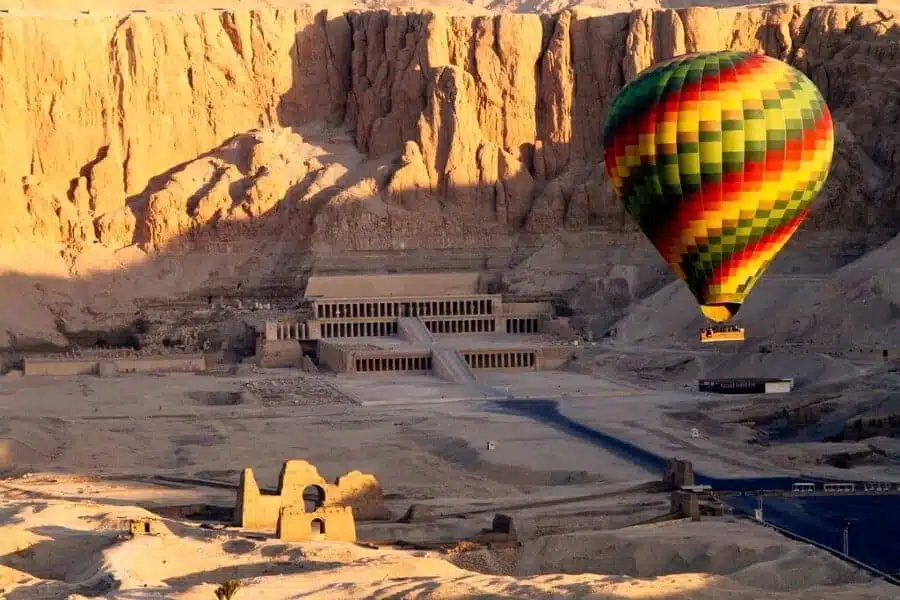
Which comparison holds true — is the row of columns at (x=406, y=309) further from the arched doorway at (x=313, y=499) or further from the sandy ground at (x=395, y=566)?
the sandy ground at (x=395, y=566)

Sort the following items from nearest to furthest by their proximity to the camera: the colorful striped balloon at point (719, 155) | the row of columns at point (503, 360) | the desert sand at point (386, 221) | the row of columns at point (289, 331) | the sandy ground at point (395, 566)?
the sandy ground at point (395, 566), the colorful striped balloon at point (719, 155), the desert sand at point (386, 221), the row of columns at point (503, 360), the row of columns at point (289, 331)

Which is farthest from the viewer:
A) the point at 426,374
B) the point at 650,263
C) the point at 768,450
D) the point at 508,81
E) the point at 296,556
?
the point at 508,81

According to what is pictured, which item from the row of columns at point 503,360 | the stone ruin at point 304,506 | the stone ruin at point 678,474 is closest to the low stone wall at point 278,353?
the row of columns at point 503,360

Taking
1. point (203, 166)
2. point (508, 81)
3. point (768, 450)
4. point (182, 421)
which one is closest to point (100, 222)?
point (203, 166)

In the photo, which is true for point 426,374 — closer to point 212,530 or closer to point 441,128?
point 441,128

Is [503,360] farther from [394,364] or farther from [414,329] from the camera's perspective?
[414,329]

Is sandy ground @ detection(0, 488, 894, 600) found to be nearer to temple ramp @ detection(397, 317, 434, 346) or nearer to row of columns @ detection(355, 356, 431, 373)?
row of columns @ detection(355, 356, 431, 373)

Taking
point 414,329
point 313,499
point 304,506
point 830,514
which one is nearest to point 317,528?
point 304,506

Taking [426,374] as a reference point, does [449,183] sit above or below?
above
